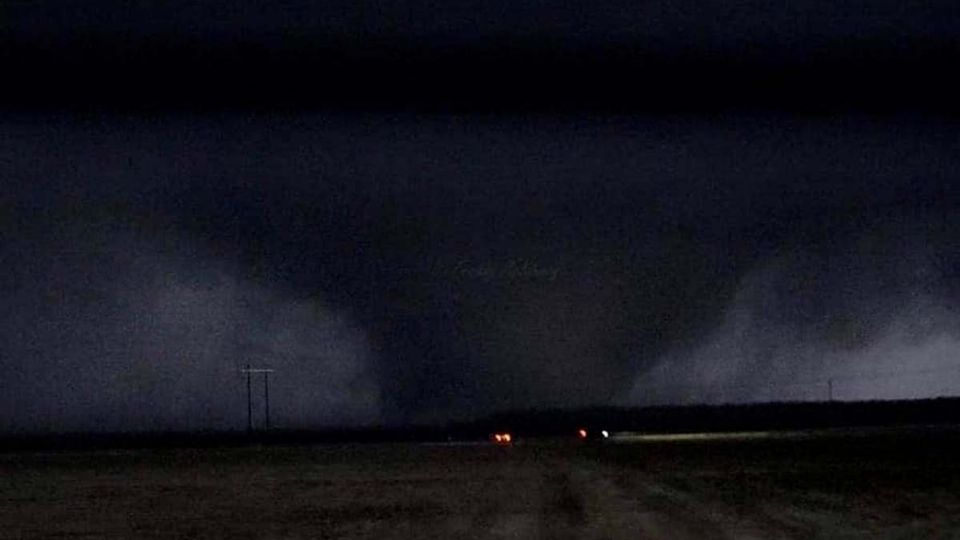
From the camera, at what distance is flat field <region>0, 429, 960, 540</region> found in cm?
2033

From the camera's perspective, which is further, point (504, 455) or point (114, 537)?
point (504, 455)

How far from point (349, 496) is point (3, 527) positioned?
702cm

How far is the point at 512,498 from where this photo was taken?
25.4 metres

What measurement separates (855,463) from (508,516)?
51.1 ft

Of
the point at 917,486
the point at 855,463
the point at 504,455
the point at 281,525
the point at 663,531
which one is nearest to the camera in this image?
the point at 663,531

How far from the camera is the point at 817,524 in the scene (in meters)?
20.1

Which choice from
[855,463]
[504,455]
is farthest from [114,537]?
[504,455]

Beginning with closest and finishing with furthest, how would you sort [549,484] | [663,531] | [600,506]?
[663,531]
[600,506]
[549,484]

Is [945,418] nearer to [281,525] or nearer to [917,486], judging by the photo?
[917,486]

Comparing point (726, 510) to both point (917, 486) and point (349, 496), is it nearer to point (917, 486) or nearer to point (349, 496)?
point (917, 486)

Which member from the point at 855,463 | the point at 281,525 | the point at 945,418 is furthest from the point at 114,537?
the point at 945,418

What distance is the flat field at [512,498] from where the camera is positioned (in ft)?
66.7

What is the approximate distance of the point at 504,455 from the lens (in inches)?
1825

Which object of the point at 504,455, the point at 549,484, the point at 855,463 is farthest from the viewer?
the point at 504,455
